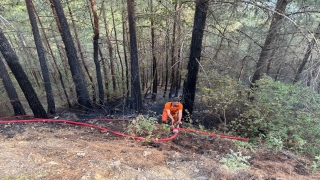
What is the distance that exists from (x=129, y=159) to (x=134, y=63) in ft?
18.1

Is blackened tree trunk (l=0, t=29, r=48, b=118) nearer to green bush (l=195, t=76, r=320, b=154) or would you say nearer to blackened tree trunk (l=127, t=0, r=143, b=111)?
blackened tree trunk (l=127, t=0, r=143, b=111)

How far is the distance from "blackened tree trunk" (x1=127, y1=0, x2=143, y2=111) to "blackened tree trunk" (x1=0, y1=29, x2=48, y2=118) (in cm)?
382

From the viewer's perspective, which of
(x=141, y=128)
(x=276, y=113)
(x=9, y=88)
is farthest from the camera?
(x=9, y=88)

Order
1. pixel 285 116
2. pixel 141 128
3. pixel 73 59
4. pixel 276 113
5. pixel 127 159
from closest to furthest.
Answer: pixel 127 159, pixel 141 128, pixel 285 116, pixel 276 113, pixel 73 59

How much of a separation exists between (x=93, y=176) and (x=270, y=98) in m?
5.80

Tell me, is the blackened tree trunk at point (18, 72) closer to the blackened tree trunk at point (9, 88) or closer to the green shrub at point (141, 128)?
the blackened tree trunk at point (9, 88)

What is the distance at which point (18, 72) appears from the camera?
18.6ft

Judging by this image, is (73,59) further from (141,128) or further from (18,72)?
(141,128)

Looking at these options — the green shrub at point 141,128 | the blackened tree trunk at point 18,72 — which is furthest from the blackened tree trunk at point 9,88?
the green shrub at point 141,128

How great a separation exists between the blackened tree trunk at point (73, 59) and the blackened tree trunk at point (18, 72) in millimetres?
2347

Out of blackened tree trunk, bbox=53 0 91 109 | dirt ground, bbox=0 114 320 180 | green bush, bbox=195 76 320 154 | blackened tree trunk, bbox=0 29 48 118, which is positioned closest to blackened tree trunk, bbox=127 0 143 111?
blackened tree trunk, bbox=53 0 91 109

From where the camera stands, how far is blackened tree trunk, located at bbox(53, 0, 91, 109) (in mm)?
7164

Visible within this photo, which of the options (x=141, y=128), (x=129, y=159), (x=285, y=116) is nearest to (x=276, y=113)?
(x=285, y=116)

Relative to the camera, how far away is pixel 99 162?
3.14 metres
